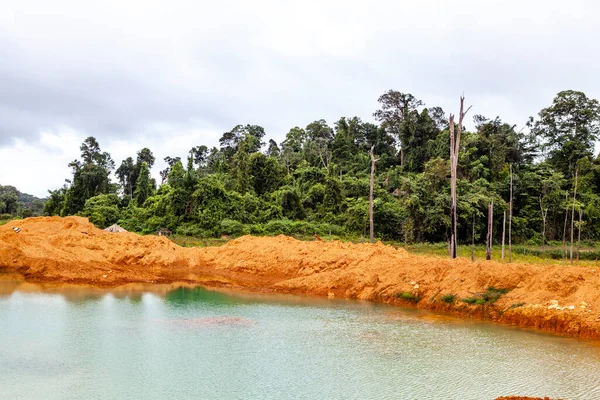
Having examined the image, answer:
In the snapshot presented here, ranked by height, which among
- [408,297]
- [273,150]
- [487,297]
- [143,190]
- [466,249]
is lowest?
[408,297]

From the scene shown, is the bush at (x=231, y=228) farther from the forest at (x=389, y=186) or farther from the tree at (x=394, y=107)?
the tree at (x=394, y=107)

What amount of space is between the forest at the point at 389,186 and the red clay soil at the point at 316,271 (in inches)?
392

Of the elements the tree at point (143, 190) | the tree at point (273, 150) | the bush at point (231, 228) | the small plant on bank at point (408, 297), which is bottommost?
the small plant on bank at point (408, 297)

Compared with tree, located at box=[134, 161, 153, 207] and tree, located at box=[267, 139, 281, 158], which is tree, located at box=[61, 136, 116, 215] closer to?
tree, located at box=[134, 161, 153, 207]

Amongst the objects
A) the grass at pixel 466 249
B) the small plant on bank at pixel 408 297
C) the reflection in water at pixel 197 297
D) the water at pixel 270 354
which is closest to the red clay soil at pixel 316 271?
the small plant on bank at pixel 408 297

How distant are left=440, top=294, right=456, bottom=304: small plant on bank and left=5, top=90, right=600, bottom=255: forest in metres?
14.9

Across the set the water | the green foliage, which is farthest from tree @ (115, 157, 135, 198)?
the water

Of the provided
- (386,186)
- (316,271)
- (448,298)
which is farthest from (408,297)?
(386,186)

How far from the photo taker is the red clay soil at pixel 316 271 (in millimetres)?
13266

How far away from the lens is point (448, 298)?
14.9 m

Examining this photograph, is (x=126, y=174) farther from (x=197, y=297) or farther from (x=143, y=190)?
(x=197, y=297)

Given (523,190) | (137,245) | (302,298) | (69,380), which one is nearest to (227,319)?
(302,298)

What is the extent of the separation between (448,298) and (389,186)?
2617 cm

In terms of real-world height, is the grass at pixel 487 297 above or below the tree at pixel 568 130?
below
